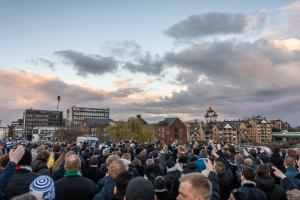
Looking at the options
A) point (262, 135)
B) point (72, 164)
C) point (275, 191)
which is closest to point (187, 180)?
point (72, 164)

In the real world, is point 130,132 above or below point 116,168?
below

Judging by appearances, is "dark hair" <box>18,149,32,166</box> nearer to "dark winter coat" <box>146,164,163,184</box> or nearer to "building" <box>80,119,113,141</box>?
"dark winter coat" <box>146,164,163,184</box>

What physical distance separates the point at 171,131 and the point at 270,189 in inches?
5598

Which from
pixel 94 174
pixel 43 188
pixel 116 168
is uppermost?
pixel 116 168

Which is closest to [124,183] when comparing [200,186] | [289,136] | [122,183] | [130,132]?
[122,183]

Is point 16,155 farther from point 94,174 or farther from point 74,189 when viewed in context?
point 94,174

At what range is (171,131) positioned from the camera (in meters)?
148

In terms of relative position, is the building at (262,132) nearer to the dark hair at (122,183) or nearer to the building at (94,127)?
the building at (94,127)

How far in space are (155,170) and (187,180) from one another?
223 inches

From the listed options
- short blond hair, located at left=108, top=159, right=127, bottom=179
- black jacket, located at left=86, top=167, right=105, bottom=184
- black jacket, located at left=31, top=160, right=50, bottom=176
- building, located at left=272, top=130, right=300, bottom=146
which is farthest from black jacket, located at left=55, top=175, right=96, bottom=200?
building, located at left=272, top=130, right=300, bottom=146

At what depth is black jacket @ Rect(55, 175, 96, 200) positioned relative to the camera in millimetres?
5355

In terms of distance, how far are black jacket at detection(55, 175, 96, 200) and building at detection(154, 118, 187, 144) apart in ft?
464

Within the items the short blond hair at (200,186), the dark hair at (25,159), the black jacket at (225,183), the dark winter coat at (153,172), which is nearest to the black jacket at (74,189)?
the dark hair at (25,159)

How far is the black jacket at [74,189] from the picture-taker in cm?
536
